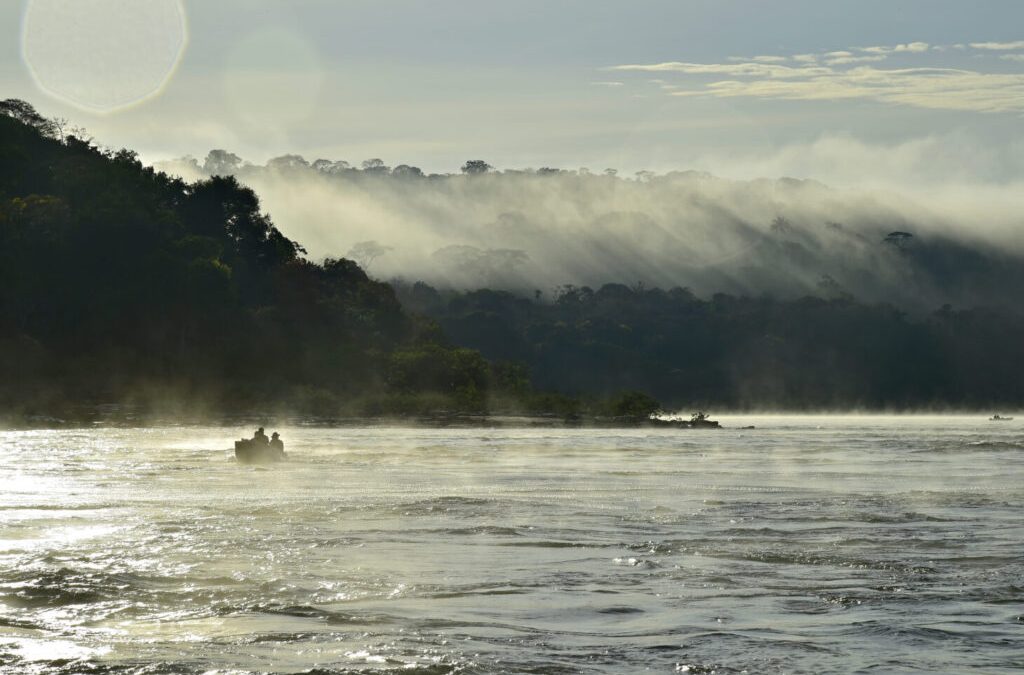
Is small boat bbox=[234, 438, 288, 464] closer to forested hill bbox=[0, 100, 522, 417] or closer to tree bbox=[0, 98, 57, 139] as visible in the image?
forested hill bbox=[0, 100, 522, 417]

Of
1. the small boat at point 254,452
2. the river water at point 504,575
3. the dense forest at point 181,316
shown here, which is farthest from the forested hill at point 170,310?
the river water at point 504,575

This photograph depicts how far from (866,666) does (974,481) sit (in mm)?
28990

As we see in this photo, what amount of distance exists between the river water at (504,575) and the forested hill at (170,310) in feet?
222

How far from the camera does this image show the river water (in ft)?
48.7

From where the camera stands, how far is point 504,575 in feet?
66.4

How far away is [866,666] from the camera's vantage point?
14359mm

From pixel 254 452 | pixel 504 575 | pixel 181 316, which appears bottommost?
pixel 504 575

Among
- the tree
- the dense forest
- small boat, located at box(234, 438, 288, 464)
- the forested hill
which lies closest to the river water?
small boat, located at box(234, 438, 288, 464)

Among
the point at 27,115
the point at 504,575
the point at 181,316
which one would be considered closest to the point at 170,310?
the point at 181,316

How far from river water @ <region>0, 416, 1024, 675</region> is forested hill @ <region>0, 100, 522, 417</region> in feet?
222

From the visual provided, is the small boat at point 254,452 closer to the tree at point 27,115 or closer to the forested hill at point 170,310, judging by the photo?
the forested hill at point 170,310

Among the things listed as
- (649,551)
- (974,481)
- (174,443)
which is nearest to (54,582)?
(649,551)

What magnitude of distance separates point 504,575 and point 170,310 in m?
97.6

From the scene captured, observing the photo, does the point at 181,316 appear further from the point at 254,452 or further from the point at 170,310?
the point at 254,452
